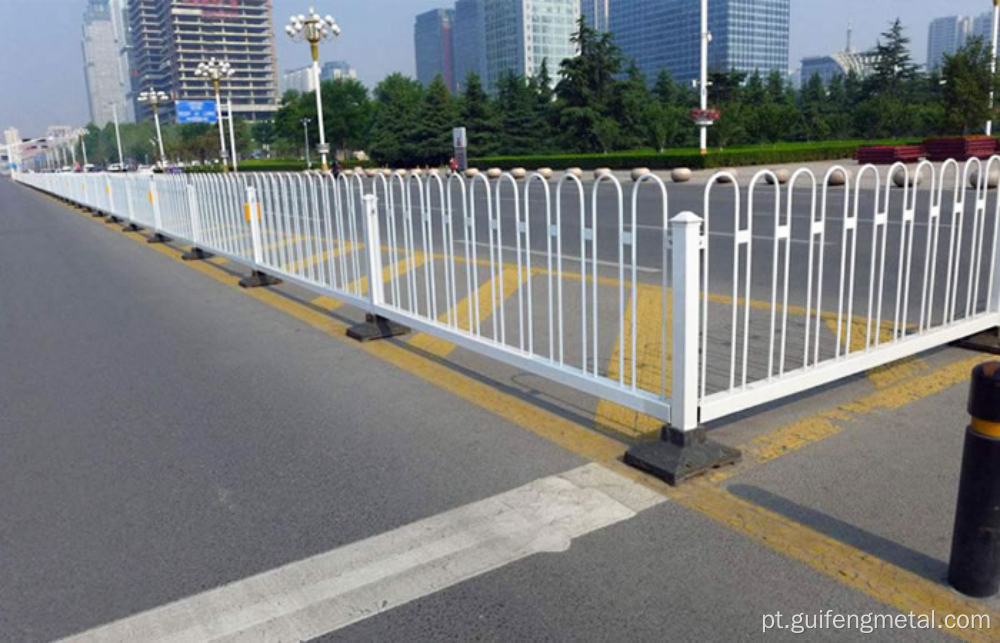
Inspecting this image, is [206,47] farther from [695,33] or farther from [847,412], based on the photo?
[847,412]

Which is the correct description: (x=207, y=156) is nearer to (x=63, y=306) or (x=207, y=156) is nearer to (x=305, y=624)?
(x=63, y=306)

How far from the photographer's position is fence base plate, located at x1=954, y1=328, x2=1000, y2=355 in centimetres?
554

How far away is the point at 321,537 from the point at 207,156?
4506 inches

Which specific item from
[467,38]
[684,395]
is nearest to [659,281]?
[684,395]

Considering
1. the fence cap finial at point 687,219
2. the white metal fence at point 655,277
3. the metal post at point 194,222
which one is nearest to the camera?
the fence cap finial at point 687,219

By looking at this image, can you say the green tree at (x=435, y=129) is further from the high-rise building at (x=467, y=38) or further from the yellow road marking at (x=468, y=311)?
the high-rise building at (x=467, y=38)

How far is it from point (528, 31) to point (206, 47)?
58850 millimetres

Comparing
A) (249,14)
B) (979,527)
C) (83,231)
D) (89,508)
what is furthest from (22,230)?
(249,14)

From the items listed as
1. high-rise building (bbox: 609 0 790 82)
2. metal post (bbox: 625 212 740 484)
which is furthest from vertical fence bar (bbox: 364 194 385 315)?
high-rise building (bbox: 609 0 790 82)

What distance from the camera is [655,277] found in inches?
343

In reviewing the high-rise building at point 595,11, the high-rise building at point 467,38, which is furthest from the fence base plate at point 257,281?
the high-rise building at point 467,38

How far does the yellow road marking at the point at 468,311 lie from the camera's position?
20.9 ft

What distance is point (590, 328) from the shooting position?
679 centimetres

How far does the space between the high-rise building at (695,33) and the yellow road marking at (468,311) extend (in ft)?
256
